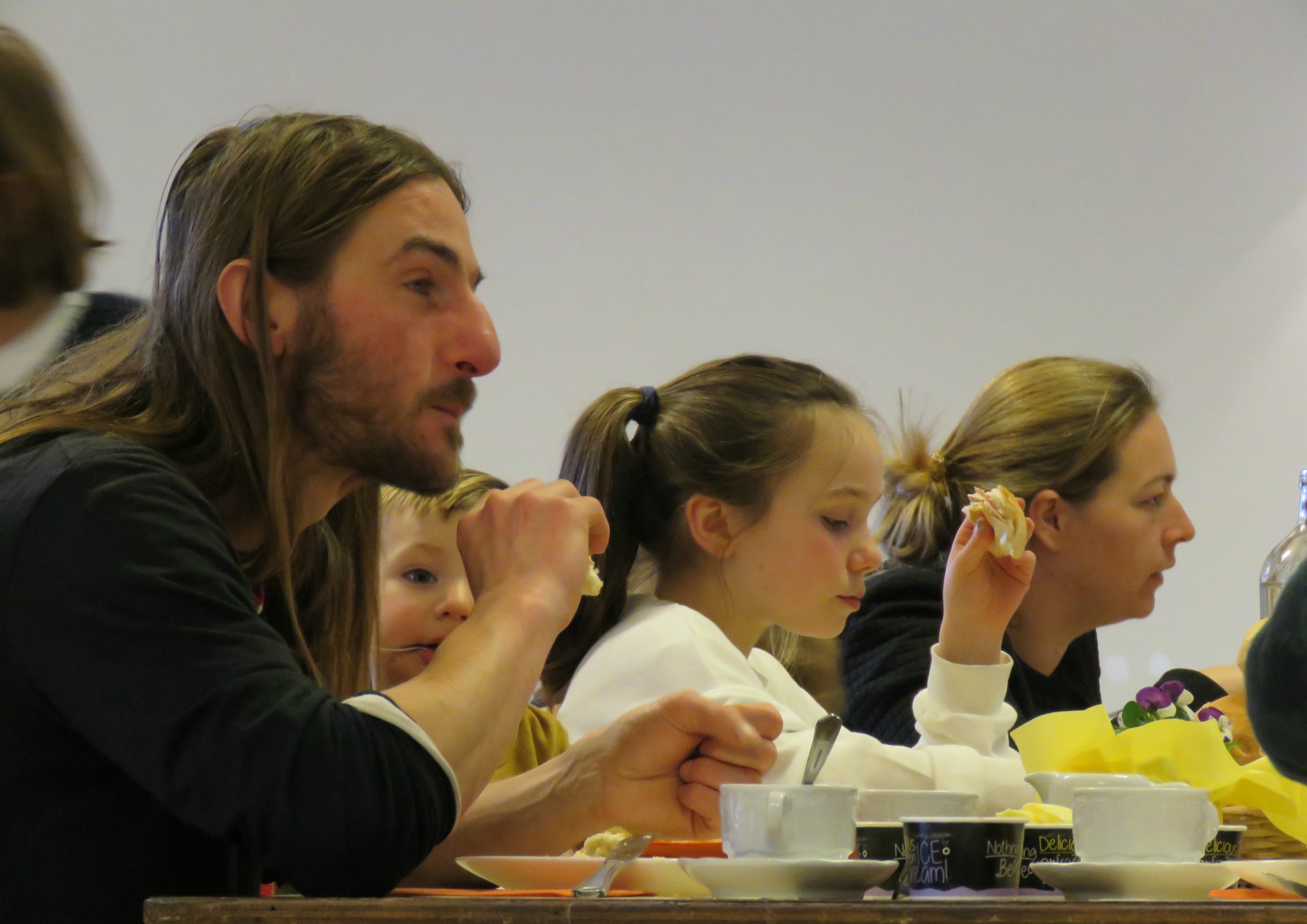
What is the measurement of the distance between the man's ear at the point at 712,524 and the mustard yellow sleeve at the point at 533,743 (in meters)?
0.32

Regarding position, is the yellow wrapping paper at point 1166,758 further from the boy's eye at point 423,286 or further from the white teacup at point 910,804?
the boy's eye at point 423,286

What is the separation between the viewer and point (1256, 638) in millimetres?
587

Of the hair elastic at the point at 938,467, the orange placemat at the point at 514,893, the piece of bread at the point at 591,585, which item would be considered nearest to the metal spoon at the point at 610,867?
the orange placemat at the point at 514,893

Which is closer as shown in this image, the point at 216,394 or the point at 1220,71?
the point at 216,394

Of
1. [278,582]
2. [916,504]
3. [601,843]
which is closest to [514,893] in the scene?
[601,843]

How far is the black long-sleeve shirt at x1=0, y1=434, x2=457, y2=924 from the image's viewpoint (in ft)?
2.64

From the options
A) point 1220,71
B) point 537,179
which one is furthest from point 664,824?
point 1220,71

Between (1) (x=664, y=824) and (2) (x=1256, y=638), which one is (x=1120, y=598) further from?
(2) (x=1256, y=638)

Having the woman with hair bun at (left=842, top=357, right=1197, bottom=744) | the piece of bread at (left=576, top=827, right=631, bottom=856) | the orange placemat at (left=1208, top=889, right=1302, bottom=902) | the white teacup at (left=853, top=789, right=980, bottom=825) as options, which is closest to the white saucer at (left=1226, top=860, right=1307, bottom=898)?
the orange placemat at (left=1208, top=889, right=1302, bottom=902)

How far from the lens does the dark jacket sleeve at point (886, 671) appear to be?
2.01 meters

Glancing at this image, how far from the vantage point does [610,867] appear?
31.5 inches

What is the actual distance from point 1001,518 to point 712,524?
372mm

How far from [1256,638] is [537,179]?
9.18 feet

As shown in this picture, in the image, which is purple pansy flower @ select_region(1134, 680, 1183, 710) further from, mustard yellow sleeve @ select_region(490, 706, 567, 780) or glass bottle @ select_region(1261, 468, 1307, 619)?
mustard yellow sleeve @ select_region(490, 706, 567, 780)
